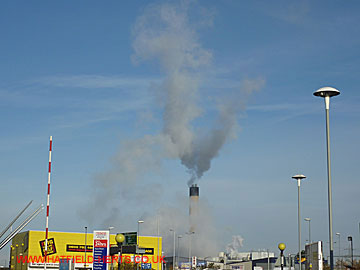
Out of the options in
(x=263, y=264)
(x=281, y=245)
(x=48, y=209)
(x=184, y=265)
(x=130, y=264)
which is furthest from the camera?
(x=263, y=264)

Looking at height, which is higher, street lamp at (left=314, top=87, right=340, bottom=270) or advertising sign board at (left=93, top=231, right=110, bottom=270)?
street lamp at (left=314, top=87, right=340, bottom=270)

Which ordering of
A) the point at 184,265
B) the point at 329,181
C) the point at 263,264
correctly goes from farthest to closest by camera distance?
the point at 263,264
the point at 184,265
the point at 329,181

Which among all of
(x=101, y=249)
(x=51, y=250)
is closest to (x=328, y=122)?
(x=101, y=249)

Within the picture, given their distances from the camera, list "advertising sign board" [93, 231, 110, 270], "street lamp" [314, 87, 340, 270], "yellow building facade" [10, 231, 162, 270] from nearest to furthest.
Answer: "street lamp" [314, 87, 340, 270] → "advertising sign board" [93, 231, 110, 270] → "yellow building facade" [10, 231, 162, 270]

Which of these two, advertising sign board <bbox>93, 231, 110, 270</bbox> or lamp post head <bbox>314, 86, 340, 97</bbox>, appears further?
advertising sign board <bbox>93, 231, 110, 270</bbox>

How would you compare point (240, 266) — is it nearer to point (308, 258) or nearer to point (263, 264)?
point (263, 264)

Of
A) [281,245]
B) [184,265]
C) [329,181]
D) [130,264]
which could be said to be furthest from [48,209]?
[184,265]

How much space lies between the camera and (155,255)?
134 metres

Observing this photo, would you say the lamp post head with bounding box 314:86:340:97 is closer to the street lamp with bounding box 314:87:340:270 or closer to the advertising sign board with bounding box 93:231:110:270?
the street lamp with bounding box 314:87:340:270

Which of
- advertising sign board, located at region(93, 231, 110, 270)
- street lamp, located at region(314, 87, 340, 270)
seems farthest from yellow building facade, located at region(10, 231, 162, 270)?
street lamp, located at region(314, 87, 340, 270)

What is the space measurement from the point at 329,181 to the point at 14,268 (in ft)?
371

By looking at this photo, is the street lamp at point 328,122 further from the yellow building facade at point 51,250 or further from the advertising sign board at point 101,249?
the yellow building facade at point 51,250

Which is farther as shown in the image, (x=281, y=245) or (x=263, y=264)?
(x=263, y=264)

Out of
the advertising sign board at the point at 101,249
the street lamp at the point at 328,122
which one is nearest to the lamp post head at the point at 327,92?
the street lamp at the point at 328,122
